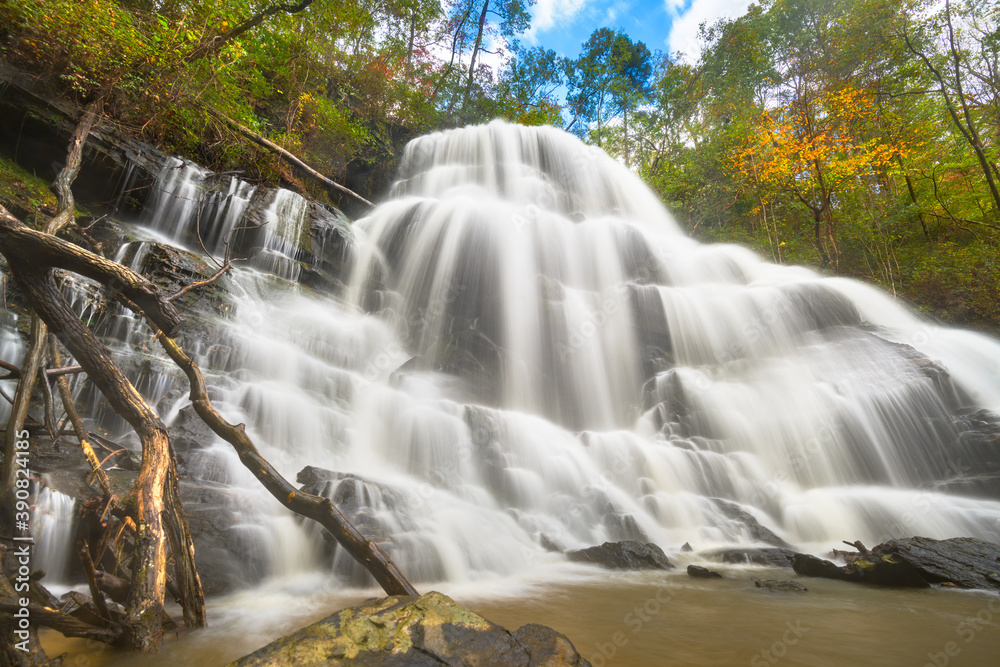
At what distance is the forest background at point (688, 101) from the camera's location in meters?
8.75

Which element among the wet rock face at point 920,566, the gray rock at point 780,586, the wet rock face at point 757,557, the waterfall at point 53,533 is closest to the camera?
the waterfall at point 53,533

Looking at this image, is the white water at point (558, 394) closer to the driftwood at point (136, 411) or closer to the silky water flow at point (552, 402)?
the silky water flow at point (552, 402)

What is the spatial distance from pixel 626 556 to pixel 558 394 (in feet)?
15.6

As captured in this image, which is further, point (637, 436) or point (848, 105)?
point (848, 105)

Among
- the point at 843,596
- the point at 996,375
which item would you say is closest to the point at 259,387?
the point at 843,596

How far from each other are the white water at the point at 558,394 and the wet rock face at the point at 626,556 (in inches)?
16.3

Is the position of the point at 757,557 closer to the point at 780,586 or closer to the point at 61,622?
the point at 780,586

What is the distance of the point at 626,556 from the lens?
473cm

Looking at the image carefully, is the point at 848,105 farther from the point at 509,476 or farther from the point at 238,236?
the point at 238,236

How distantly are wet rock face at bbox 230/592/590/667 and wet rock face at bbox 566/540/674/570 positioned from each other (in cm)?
286

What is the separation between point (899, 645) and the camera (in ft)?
8.67

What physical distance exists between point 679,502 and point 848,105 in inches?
581

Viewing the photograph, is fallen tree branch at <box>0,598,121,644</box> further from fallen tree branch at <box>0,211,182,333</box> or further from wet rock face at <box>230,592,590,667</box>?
fallen tree branch at <box>0,211,182,333</box>

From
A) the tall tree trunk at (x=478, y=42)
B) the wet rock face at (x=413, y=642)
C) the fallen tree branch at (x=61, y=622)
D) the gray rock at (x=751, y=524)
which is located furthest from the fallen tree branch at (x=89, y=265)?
the tall tree trunk at (x=478, y=42)
